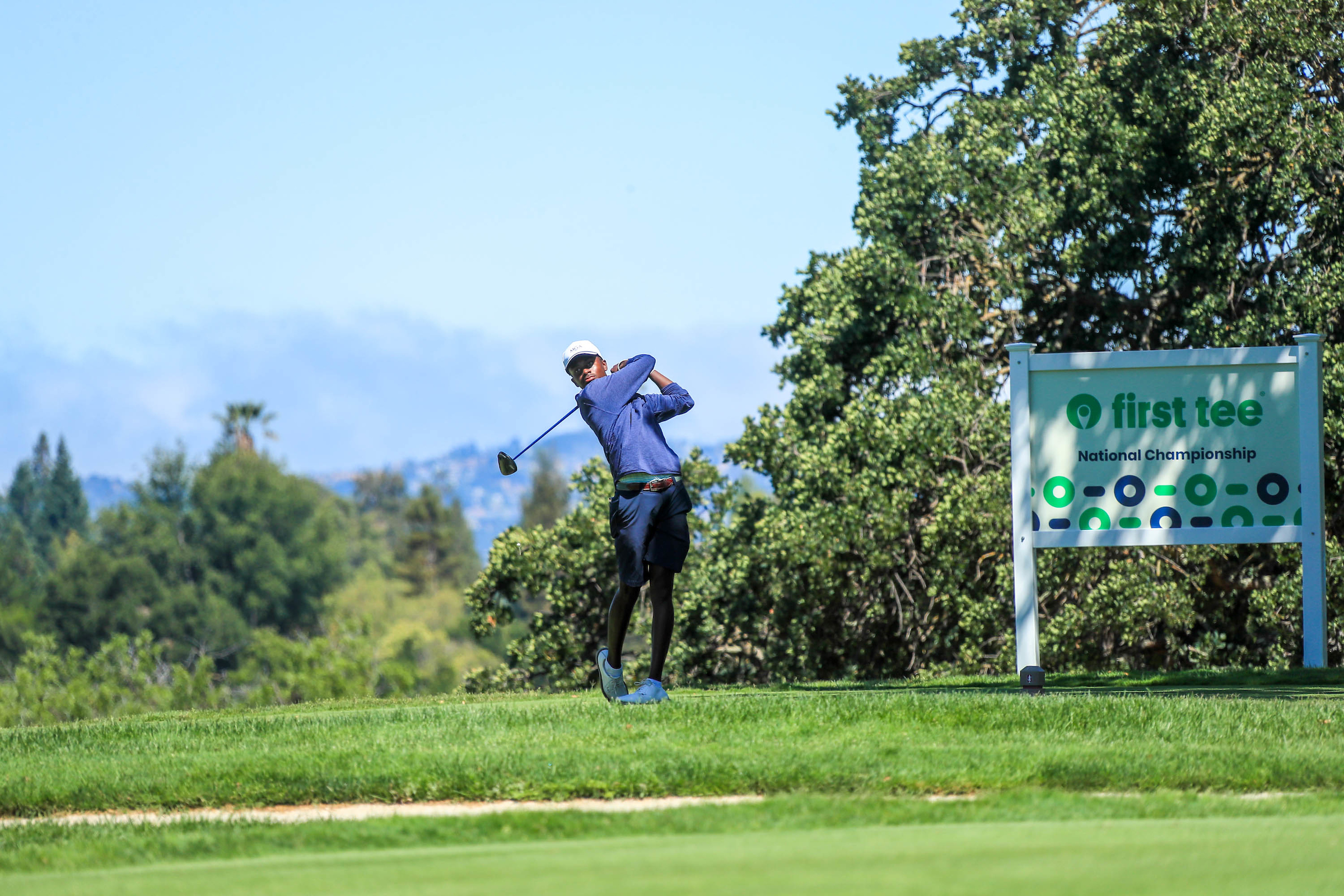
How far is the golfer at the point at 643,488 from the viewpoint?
27.0 feet

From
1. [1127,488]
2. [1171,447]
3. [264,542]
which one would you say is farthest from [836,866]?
[264,542]

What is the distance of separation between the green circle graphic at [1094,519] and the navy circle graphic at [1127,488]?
0.56 feet

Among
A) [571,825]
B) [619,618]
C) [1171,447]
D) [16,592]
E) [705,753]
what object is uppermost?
[1171,447]

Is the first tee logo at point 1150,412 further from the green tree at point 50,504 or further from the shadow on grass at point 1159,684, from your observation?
the green tree at point 50,504

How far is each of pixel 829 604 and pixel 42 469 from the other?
14916cm

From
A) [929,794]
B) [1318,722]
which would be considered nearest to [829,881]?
[929,794]

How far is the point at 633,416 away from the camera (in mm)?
8344

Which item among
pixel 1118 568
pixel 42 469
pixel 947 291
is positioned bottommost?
pixel 1118 568

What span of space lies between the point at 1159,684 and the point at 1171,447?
183cm

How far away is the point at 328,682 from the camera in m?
52.4

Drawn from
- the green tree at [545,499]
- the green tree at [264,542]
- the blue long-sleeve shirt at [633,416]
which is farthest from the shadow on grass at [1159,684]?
the green tree at [545,499]

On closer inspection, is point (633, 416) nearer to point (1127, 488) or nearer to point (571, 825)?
point (571, 825)

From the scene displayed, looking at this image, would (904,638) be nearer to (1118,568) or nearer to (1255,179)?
(1118,568)

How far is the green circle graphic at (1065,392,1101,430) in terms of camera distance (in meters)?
10.9
